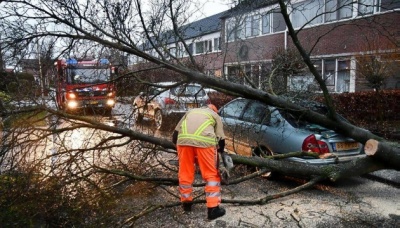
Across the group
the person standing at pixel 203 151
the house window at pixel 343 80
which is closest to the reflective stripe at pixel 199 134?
the person standing at pixel 203 151

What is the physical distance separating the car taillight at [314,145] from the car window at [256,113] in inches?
32.5

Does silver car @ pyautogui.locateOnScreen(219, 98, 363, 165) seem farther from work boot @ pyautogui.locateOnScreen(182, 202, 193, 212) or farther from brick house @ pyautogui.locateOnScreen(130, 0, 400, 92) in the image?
work boot @ pyautogui.locateOnScreen(182, 202, 193, 212)

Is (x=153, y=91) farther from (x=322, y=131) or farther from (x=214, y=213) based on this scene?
(x=322, y=131)

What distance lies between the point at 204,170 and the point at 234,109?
2956 millimetres

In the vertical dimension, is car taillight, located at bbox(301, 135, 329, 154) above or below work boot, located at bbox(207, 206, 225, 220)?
above

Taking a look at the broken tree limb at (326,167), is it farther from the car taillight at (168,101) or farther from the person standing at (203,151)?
the car taillight at (168,101)

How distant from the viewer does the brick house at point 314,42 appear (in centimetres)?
555

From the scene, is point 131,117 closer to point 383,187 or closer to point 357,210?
point 357,210

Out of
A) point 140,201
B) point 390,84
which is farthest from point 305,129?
point 390,84

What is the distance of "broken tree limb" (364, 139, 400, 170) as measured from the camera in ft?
12.2

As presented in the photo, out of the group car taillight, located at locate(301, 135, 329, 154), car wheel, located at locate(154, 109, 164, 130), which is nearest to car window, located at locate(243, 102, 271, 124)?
car taillight, located at locate(301, 135, 329, 154)

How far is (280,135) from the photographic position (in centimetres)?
553

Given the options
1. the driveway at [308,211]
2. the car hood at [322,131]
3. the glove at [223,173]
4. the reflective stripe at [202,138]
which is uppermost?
the reflective stripe at [202,138]

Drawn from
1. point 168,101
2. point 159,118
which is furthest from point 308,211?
point 168,101
